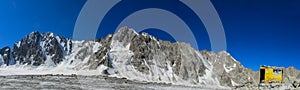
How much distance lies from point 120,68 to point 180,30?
137058 millimetres

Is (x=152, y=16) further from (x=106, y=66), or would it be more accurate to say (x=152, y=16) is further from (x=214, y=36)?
(x=106, y=66)

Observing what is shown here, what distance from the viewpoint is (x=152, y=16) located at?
196 ft

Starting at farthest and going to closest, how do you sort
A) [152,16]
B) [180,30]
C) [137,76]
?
1. [137,76]
2. [180,30]
3. [152,16]

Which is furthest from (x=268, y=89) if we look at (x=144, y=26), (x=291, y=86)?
(x=144, y=26)

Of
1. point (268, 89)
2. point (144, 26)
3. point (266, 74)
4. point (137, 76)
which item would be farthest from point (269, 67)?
point (137, 76)

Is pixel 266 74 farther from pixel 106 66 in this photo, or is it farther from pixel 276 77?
pixel 106 66

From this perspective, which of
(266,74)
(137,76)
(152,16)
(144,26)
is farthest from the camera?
(137,76)

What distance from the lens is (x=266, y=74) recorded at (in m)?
37.9

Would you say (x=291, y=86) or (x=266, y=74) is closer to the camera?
(x=291, y=86)

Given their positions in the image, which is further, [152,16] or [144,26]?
[144,26]

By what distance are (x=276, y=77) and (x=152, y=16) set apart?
88.6 feet

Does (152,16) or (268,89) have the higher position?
(152,16)

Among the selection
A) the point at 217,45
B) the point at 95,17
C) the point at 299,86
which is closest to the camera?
the point at 299,86

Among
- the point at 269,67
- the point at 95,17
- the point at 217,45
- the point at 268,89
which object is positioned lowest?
the point at 268,89
